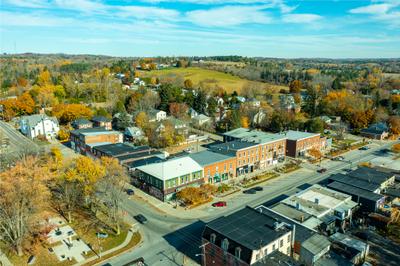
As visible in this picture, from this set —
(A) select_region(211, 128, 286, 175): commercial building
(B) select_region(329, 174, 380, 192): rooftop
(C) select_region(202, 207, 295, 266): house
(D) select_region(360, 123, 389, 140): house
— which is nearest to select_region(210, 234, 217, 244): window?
(C) select_region(202, 207, 295, 266): house

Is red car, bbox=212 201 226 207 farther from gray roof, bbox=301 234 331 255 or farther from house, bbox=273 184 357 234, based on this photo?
gray roof, bbox=301 234 331 255

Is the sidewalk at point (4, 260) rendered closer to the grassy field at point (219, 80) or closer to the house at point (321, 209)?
the house at point (321, 209)

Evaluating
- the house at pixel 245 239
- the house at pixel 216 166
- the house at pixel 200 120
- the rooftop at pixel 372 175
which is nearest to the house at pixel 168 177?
the house at pixel 216 166

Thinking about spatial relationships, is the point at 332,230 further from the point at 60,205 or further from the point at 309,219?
the point at 60,205

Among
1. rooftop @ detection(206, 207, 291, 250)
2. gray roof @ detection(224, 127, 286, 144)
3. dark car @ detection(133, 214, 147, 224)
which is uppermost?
gray roof @ detection(224, 127, 286, 144)

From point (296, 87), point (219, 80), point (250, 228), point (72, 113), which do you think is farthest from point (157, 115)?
point (296, 87)

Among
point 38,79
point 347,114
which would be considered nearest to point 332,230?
point 347,114
